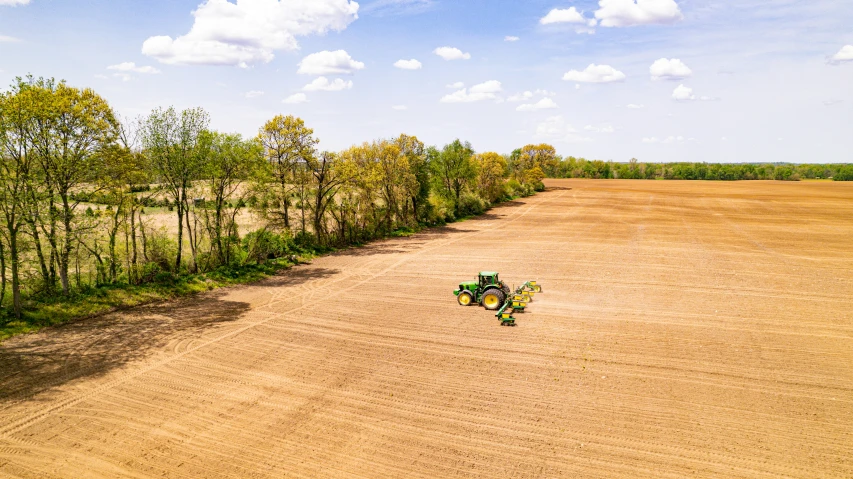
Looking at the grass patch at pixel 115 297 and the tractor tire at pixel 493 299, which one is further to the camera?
the tractor tire at pixel 493 299

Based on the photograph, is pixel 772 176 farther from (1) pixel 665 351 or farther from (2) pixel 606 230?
(1) pixel 665 351

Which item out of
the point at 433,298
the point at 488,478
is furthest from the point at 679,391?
the point at 433,298

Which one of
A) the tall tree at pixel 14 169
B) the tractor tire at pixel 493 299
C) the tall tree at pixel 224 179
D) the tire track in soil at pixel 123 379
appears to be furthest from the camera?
the tall tree at pixel 224 179

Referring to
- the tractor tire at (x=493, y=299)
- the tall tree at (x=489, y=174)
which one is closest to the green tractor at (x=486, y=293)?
the tractor tire at (x=493, y=299)

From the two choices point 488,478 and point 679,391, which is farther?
point 679,391

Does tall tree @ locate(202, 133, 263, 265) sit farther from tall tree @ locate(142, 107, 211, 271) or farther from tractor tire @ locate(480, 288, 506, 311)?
tractor tire @ locate(480, 288, 506, 311)

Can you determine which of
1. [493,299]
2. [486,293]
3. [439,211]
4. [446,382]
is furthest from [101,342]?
[439,211]

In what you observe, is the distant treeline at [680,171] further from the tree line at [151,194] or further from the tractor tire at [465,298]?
the tractor tire at [465,298]
